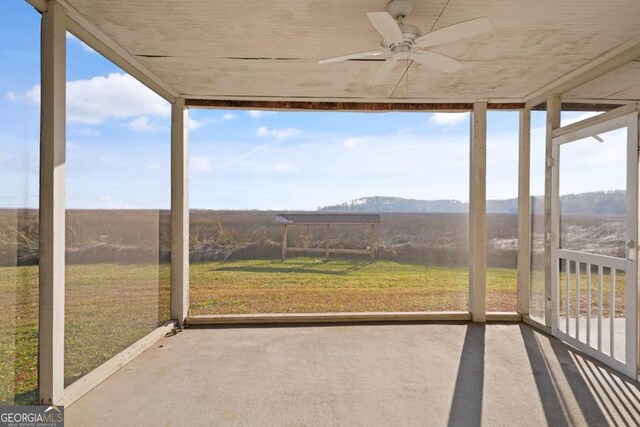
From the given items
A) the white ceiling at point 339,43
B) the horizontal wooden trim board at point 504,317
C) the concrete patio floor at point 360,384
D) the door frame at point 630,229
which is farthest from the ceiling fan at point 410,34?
the horizontal wooden trim board at point 504,317

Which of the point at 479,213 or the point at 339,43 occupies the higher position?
the point at 339,43

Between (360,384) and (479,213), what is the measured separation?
2418 mm

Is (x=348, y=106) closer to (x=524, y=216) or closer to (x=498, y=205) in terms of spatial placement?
(x=498, y=205)

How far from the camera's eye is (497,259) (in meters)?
4.62

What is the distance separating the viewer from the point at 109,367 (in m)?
2.65

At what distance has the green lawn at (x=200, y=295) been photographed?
81.4 inches

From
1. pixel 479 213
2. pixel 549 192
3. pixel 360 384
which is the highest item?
pixel 549 192

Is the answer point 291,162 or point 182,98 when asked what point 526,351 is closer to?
point 182,98

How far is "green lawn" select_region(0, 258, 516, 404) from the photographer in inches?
81.4

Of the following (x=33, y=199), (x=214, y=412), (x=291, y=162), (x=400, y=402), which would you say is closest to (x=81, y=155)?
(x=33, y=199)

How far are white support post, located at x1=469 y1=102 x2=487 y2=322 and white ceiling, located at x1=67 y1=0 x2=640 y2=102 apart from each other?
0.38m

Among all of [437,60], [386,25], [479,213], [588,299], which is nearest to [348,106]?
[437,60]

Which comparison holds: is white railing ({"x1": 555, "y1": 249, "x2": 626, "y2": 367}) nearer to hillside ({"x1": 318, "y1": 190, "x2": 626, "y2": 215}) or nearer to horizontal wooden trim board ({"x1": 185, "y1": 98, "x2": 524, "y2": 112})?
hillside ({"x1": 318, "y1": 190, "x2": 626, "y2": 215})

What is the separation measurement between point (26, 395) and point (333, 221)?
4.47 metres
